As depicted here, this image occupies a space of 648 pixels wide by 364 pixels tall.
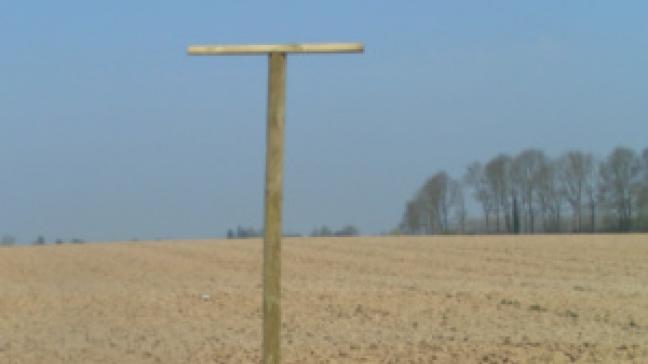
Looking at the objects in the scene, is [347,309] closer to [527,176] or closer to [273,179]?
[273,179]

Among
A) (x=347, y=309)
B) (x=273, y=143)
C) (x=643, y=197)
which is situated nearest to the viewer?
(x=273, y=143)

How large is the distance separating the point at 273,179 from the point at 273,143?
0.29 meters

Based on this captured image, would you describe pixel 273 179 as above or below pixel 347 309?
above

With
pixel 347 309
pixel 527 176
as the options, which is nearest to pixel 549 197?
pixel 527 176

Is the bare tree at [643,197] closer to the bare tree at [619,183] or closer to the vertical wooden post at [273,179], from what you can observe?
the bare tree at [619,183]

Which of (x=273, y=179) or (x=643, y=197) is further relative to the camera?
(x=643, y=197)

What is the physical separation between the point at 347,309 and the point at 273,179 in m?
11.1

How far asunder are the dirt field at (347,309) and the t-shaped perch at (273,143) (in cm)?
469

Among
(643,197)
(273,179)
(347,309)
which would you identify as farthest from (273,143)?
(643,197)

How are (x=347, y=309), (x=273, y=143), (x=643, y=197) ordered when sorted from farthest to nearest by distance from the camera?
(x=643, y=197) → (x=347, y=309) → (x=273, y=143)

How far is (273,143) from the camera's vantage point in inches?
308

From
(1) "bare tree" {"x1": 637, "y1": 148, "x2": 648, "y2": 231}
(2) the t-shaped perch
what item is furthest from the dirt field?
(1) "bare tree" {"x1": 637, "y1": 148, "x2": 648, "y2": 231}

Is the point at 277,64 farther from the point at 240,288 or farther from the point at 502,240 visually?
the point at 502,240

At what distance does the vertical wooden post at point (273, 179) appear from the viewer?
777 cm
